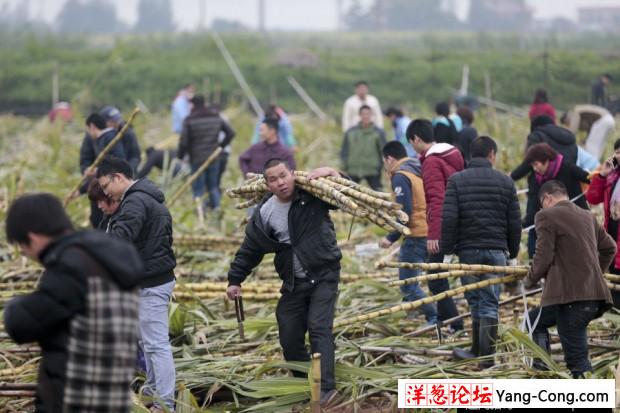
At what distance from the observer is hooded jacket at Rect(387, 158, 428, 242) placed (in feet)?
27.5

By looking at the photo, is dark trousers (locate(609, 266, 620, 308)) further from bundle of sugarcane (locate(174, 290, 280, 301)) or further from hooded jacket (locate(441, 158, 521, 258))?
bundle of sugarcane (locate(174, 290, 280, 301))

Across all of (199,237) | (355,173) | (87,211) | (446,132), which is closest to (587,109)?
(355,173)

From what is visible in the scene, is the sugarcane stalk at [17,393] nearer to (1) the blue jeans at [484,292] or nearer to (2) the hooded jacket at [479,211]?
(2) the hooded jacket at [479,211]

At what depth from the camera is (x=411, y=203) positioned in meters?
8.48

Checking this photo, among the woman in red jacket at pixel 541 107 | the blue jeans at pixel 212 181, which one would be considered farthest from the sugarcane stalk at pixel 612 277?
the blue jeans at pixel 212 181

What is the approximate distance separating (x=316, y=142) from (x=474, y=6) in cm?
7166

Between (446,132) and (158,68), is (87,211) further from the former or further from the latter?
(158,68)

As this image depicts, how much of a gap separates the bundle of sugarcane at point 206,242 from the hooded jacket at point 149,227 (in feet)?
14.6

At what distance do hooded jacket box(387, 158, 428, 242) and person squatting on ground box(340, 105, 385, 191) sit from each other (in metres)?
4.94

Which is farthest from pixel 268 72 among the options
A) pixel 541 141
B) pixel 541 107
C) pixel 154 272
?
pixel 154 272

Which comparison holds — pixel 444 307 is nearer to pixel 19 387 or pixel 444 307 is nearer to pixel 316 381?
pixel 316 381

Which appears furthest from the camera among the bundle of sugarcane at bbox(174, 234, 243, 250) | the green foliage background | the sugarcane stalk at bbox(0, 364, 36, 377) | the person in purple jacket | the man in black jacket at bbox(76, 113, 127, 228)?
the green foliage background

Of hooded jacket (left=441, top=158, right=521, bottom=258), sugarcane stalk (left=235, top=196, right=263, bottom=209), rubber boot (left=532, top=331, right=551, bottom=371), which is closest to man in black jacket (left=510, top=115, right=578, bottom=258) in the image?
hooded jacket (left=441, top=158, right=521, bottom=258)

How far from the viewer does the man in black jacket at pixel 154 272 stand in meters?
6.66
